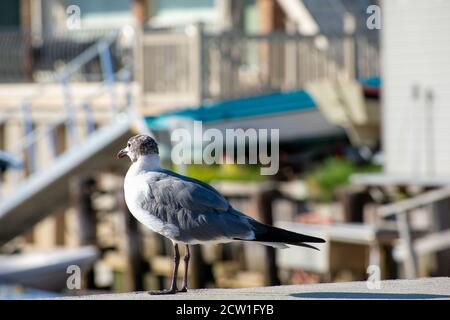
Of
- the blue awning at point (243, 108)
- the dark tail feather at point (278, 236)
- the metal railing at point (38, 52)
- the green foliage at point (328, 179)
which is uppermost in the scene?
the metal railing at point (38, 52)

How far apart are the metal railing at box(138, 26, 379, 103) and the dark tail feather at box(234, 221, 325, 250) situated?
1604 cm

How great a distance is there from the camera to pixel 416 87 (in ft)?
Answer: 67.3

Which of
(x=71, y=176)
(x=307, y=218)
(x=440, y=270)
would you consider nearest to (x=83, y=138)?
(x=71, y=176)

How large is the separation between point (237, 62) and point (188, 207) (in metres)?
16.3

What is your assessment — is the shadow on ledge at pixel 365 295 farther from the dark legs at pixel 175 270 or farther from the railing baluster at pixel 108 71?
the railing baluster at pixel 108 71

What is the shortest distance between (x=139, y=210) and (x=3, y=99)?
67.7 ft

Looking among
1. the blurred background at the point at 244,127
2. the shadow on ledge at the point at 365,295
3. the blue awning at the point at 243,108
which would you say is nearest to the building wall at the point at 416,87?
the blurred background at the point at 244,127

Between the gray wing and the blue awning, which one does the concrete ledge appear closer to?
the gray wing

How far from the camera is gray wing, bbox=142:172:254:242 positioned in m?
8.25

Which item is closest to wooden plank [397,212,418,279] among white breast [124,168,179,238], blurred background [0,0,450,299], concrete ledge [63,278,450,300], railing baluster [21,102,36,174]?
blurred background [0,0,450,299]

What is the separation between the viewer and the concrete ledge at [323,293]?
26.4ft

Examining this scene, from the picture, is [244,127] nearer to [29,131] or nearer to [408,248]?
[29,131]

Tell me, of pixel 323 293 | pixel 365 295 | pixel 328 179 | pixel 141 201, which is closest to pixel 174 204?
pixel 141 201

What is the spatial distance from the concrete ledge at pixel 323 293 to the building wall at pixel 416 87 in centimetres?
1092
